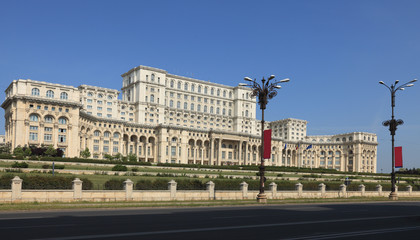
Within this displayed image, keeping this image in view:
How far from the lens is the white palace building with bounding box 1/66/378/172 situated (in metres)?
99.5

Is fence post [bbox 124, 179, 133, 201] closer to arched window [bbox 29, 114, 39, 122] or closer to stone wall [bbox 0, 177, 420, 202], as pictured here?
stone wall [bbox 0, 177, 420, 202]

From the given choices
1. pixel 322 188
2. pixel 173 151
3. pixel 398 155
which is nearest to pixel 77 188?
pixel 322 188

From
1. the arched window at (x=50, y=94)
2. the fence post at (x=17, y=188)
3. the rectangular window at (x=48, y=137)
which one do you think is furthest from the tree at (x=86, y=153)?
the fence post at (x=17, y=188)

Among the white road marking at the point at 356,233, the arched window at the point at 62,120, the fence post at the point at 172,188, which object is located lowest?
the fence post at the point at 172,188

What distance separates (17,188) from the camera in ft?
93.6

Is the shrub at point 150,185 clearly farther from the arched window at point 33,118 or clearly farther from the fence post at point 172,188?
the arched window at point 33,118

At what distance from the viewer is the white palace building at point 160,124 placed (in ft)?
326

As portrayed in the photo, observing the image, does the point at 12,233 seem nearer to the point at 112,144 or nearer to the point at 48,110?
the point at 48,110

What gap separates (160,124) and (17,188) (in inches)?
4102

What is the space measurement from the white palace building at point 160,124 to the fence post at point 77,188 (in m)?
72.9

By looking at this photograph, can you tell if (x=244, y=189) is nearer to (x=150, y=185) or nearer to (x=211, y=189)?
(x=211, y=189)

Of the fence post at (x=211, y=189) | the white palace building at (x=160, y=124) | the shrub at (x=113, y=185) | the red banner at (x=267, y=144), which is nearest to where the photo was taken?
the shrub at (x=113, y=185)

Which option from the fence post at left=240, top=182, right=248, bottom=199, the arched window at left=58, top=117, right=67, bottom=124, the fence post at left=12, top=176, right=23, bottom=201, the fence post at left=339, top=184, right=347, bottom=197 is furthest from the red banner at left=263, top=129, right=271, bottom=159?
the arched window at left=58, top=117, right=67, bottom=124

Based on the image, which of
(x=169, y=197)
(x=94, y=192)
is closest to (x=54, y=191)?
(x=94, y=192)
